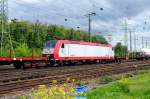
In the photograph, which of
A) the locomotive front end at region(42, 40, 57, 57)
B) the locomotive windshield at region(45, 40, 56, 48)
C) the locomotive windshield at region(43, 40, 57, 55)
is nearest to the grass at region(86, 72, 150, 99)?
the locomotive front end at region(42, 40, 57, 57)

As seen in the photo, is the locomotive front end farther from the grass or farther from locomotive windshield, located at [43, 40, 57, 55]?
the grass

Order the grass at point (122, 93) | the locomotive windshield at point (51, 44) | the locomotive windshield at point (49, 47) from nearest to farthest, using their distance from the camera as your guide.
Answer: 1. the grass at point (122, 93)
2. the locomotive windshield at point (49, 47)
3. the locomotive windshield at point (51, 44)

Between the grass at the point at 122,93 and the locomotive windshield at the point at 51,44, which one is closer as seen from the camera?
the grass at the point at 122,93

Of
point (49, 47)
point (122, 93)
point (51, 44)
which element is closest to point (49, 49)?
point (49, 47)

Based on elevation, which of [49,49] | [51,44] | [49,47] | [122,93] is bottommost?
[122,93]

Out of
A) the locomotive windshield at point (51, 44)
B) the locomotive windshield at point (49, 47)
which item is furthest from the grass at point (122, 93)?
the locomotive windshield at point (51, 44)

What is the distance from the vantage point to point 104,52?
2301 inches

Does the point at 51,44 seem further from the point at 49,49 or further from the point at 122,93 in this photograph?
the point at 122,93

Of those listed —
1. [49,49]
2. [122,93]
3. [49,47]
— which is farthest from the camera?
[49,47]

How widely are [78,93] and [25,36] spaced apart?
85.1 m

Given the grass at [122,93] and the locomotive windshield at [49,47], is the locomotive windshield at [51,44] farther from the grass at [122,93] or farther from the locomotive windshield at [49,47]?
the grass at [122,93]

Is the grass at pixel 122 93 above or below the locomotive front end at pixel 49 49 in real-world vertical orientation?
below

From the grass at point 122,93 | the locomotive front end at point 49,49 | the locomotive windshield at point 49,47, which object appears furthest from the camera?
the locomotive windshield at point 49,47

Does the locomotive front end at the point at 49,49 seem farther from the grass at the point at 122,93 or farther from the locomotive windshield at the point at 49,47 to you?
the grass at the point at 122,93
